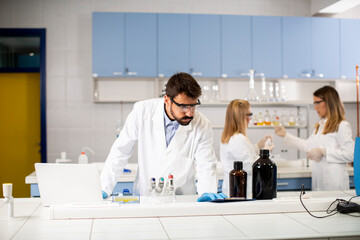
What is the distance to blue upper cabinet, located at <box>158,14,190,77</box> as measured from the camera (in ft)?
15.8

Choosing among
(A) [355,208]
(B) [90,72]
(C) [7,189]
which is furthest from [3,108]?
(A) [355,208]

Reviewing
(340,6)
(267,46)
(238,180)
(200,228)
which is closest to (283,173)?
(267,46)

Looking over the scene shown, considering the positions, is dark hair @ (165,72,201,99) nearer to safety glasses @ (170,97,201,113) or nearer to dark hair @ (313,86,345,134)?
→ safety glasses @ (170,97,201,113)

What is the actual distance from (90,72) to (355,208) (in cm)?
383

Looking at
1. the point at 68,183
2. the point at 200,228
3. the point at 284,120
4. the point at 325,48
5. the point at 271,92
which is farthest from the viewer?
the point at 325,48

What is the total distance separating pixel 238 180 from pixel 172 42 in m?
3.00

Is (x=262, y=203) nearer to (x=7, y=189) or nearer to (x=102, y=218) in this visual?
(x=102, y=218)

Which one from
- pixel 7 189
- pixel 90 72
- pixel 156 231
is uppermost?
pixel 90 72

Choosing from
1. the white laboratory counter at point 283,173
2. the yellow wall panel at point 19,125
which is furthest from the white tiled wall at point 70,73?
the white laboratory counter at point 283,173

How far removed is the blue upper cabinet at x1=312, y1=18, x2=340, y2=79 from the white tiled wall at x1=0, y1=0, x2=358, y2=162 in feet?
7.37

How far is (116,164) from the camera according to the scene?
2570 millimetres

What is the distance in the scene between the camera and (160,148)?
2.67 meters

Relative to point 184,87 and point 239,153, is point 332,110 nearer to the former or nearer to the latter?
point 239,153

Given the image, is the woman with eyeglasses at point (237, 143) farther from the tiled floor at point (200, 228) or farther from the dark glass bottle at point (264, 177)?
the tiled floor at point (200, 228)
